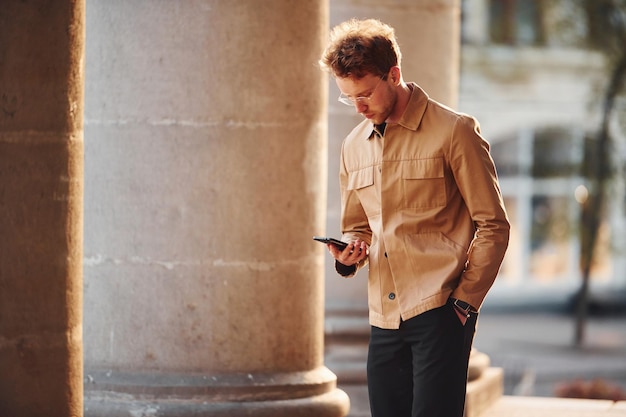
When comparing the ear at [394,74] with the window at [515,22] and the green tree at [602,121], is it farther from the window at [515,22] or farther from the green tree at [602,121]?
the window at [515,22]

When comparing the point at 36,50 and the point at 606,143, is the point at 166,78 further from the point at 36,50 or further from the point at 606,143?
the point at 606,143

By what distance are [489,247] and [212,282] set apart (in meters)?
1.73

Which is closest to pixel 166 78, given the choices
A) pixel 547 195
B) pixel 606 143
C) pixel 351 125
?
pixel 351 125

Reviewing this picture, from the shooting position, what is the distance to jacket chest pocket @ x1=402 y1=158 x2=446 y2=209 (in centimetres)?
433

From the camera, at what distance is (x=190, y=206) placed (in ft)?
18.4

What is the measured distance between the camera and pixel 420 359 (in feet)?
14.0

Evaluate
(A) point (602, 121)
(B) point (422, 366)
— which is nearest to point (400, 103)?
(B) point (422, 366)

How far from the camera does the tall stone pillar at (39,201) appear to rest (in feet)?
13.5

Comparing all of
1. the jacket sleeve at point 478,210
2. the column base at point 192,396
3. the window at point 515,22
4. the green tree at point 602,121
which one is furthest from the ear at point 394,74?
the window at point 515,22

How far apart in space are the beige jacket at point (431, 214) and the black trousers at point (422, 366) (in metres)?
0.05

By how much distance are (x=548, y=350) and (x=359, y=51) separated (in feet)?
54.7

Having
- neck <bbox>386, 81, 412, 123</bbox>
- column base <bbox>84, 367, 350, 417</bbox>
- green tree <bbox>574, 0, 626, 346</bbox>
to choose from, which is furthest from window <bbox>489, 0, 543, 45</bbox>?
neck <bbox>386, 81, 412, 123</bbox>

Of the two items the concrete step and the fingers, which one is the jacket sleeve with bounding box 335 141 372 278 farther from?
the concrete step

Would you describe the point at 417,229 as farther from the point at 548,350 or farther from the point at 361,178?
the point at 548,350
